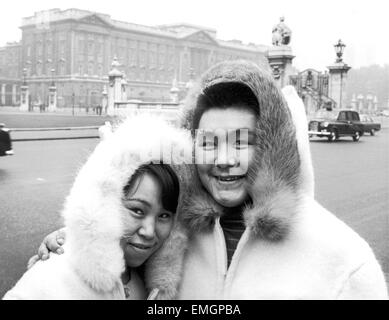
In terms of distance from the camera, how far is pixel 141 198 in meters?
1.63

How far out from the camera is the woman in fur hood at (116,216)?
153 centimetres

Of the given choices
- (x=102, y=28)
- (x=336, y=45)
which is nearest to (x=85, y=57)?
(x=102, y=28)

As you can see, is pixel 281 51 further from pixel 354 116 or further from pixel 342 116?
pixel 342 116

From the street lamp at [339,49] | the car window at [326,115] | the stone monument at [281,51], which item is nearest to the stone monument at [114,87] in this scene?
the stone monument at [281,51]

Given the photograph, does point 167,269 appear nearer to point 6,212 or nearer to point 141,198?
point 141,198

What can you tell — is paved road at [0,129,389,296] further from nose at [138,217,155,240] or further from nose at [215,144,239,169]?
nose at [215,144,239,169]

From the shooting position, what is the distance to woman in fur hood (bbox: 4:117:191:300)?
60.2 inches

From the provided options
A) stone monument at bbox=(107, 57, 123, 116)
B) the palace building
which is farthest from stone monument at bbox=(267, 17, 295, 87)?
the palace building

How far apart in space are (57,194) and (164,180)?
22.6 ft

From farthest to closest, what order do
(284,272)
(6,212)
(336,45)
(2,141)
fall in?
(336,45) < (2,141) < (6,212) < (284,272)

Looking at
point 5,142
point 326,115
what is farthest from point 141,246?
point 326,115

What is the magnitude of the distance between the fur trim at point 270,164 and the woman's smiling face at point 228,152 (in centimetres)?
3

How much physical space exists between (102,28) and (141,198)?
262 feet

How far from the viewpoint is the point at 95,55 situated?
77.2 meters
